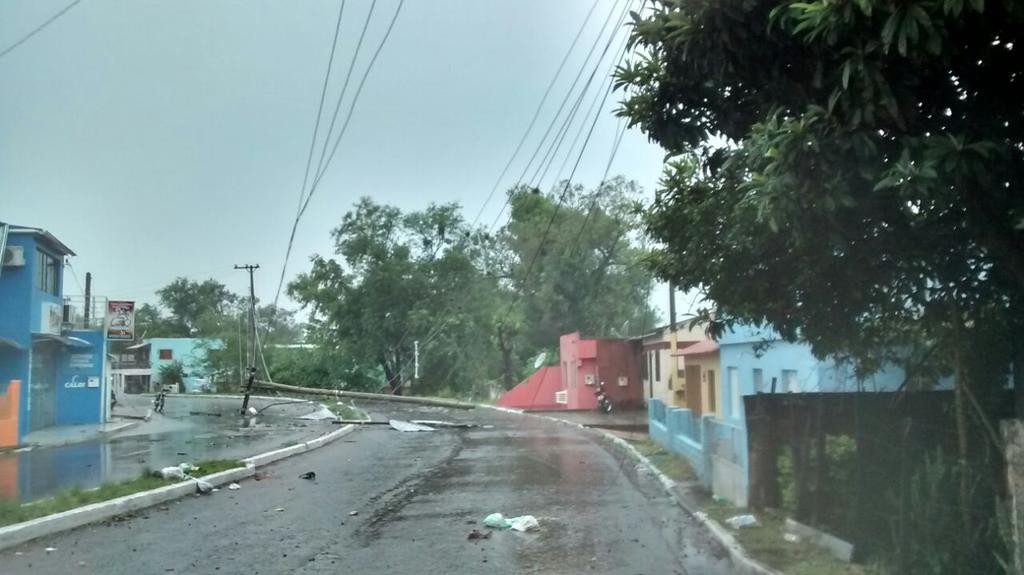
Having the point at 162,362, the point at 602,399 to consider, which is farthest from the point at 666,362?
the point at 162,362

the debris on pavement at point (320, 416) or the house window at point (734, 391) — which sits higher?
the house window at point (734, 391)

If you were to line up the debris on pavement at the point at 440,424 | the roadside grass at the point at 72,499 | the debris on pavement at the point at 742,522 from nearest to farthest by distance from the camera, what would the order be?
the debris on pavement at the point at 742,522, the roadside grass at the point at 72,499, the debris on pavement at the point at 440,424

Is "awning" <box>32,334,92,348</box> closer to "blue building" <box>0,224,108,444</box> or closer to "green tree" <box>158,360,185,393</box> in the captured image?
"blue building" <box>0,224,108,444</box>

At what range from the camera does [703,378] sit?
2631 centimetres

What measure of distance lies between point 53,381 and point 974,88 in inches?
1545

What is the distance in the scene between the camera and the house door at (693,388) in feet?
94.4

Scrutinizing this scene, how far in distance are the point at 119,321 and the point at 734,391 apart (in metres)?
31.0

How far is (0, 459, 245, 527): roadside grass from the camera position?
40.5ft

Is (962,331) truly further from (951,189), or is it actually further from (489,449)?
(489,449)

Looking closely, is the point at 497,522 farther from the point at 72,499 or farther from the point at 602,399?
the point at 602,399

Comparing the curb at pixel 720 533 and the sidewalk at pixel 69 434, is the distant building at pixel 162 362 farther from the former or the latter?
the curb at pixel 720 533

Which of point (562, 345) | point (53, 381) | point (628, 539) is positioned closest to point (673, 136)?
point (628, 539)

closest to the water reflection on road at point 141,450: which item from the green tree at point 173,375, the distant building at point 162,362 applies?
the distant building at point 162,362

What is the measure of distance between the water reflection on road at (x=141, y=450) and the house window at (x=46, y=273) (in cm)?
607
